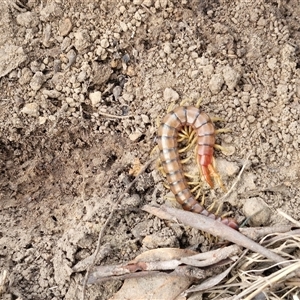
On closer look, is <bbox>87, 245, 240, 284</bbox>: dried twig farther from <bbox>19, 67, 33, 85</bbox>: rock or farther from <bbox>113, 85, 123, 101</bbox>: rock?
<bbox>19, 67, 33, 85</bbox>: rock

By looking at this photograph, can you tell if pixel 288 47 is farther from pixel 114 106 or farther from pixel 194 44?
pixel 114 106

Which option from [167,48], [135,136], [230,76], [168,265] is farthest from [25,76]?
[168,265]

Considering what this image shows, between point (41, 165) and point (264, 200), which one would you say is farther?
point (41, 165)

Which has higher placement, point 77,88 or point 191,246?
point 77,88

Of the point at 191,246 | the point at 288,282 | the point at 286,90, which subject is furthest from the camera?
the point at 286,90

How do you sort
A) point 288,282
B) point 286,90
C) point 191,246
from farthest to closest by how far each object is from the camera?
point 286,90 < point 191,246 < point 288,282

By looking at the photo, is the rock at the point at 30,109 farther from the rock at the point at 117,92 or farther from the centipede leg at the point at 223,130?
the centipede leg at the point at 223,130

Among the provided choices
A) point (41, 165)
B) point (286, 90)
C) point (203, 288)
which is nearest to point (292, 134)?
point (286, 90)

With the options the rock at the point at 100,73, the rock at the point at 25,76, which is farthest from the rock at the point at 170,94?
the rock at the point at 25,76
